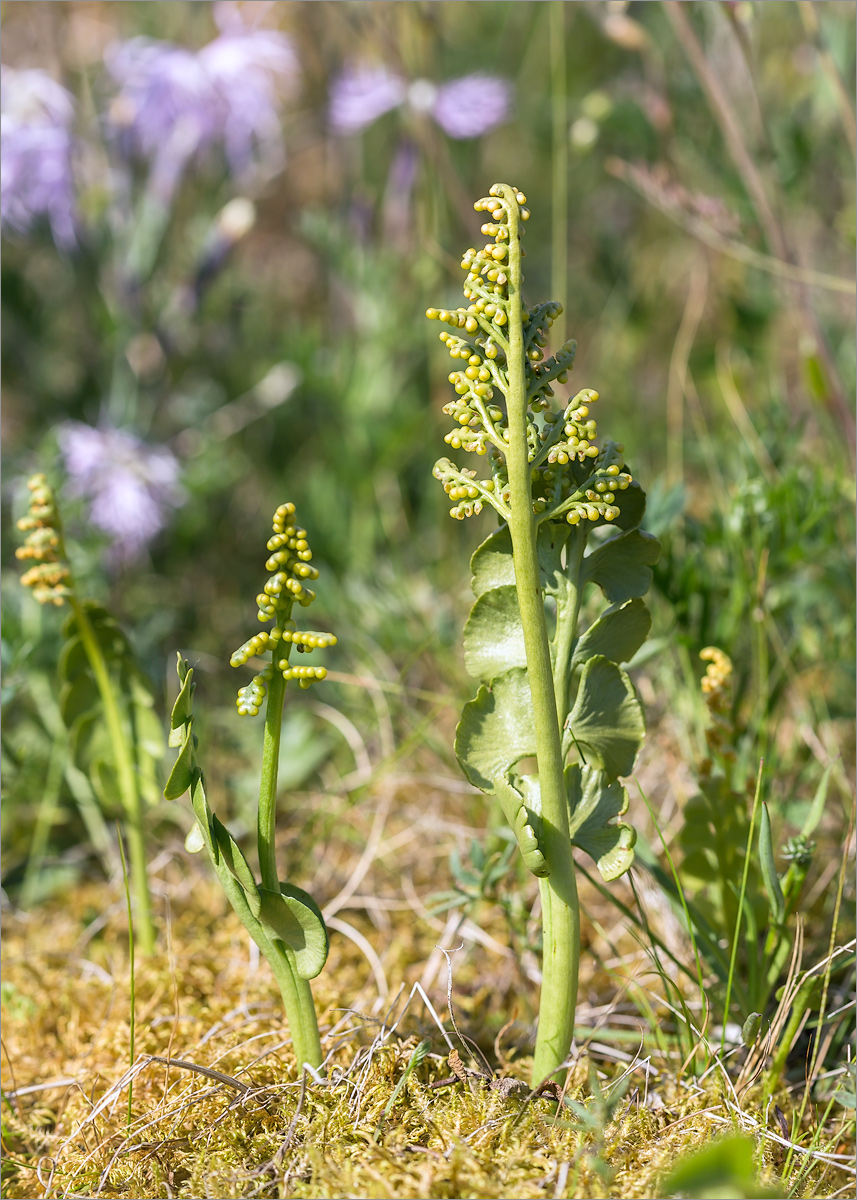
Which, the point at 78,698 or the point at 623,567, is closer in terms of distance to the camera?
the point at 623,567

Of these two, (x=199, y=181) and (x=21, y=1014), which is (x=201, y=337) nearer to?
(x=199, y=181)

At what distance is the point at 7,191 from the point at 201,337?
20.0 inches

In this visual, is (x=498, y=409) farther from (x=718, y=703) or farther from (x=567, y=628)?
(x=718, y=703)

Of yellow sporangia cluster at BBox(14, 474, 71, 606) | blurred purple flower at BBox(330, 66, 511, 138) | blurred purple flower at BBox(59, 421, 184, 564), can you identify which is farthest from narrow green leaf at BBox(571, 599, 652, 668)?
blurred purple flower at BBox(330, 66, 511, 138)

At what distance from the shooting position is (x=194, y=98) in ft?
7.48

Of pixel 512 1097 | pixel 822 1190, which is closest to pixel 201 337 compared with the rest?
pixel 512 1097

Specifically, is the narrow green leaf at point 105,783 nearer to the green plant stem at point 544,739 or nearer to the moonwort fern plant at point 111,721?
the moonwort fern plant at point 111,721

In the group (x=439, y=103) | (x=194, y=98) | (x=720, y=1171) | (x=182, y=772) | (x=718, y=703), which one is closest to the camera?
(x=720, y=1171)

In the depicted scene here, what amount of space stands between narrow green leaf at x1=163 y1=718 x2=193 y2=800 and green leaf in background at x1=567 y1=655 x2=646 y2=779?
0.31 meters

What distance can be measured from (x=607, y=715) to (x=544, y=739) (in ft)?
0.25

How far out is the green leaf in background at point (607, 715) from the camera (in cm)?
86

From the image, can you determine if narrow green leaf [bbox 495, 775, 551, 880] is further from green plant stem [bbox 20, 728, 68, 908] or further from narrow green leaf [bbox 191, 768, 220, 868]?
green plant stem [bbox 20, 728, 68, 908]

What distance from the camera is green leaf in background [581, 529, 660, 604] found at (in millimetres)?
870

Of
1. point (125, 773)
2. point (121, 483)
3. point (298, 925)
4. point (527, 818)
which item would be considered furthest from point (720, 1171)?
point (121, 483)
